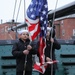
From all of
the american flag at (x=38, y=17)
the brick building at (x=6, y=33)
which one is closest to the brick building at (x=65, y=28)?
the brick building at (x=6, y=33)

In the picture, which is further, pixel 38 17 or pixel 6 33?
pixel 6 33

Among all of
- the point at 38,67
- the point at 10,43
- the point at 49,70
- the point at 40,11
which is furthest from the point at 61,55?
the point at 40,11

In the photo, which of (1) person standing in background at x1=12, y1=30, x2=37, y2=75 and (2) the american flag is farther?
(1) person standing in background at x1=12, y1=30, x2=37, y2=75

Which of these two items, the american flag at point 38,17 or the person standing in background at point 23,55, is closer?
the american flag at point 38,17

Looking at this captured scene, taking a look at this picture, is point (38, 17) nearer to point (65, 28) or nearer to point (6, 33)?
point (6, 33)

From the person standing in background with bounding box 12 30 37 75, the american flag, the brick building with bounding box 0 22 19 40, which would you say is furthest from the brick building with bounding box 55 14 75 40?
the american flag

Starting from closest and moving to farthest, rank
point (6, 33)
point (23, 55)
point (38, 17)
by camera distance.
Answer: point (38, 17) < point (23, 55) < point (6, 33)

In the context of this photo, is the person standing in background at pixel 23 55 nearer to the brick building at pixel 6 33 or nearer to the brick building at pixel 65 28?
the brick building at pixel 6 33

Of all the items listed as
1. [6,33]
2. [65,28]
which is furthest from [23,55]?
[65,28]

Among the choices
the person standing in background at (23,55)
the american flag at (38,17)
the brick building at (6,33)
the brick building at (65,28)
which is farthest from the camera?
the brick building at (65,28)

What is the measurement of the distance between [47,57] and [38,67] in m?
0.62

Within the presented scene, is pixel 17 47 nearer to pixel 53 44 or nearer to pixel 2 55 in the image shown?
pixel 53 44

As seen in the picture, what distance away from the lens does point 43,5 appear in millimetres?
5609

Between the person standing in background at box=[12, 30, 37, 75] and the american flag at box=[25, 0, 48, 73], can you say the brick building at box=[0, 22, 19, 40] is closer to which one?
the person standing in background at box=[12, 30, 37, 75]
